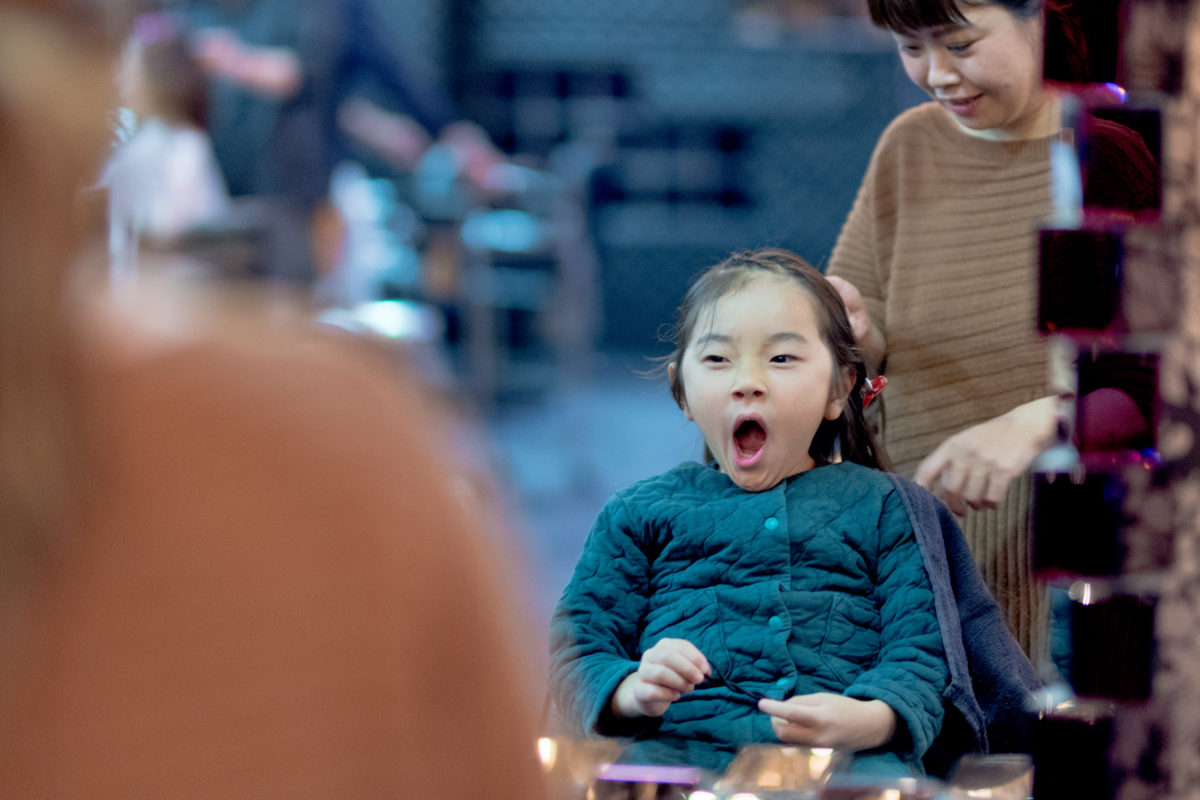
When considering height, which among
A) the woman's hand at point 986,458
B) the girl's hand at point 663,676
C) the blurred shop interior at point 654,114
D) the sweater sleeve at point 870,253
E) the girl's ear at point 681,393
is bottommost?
the girl's hand at point 663,676

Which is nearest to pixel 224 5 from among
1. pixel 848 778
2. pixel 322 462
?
pixel 848 778

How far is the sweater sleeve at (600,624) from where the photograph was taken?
3.22ft

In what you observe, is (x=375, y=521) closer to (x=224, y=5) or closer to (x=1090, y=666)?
(x=1090, y=666)

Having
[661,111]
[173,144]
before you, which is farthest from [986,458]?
[661,111]

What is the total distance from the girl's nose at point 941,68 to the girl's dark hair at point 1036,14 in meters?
0.03

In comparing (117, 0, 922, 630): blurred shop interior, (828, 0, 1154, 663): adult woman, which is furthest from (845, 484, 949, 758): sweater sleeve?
(117, 0, 922, 630): blurred shop interior

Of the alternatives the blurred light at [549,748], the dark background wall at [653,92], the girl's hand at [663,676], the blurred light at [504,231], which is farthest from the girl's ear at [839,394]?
the dark background wall at [653,92]

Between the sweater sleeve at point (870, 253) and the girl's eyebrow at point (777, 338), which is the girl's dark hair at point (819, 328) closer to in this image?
the girl's eyebrow at point (777, 338)

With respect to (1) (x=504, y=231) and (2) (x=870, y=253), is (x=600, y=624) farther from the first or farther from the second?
(1) (x=504, y=231)

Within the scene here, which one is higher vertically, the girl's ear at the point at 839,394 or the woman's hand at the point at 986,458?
the girl's ear at the point at 839,394

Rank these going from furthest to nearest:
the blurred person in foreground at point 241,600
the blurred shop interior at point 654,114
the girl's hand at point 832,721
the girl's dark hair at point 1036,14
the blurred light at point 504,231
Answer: the blurred shop interior at point 654,114, the blurred light at point 504,231, the girl's hand at point 832,721, the girl's dark hair at point 1036,14, the blurred person in foreground at point 241,600

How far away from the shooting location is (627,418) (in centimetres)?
522

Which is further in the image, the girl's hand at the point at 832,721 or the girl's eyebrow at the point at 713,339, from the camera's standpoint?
the girl's eyebrow at the point at 713,339

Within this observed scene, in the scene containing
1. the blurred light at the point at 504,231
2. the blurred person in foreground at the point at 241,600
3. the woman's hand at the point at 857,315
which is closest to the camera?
the blurred person in foreground at the point at 241,600
